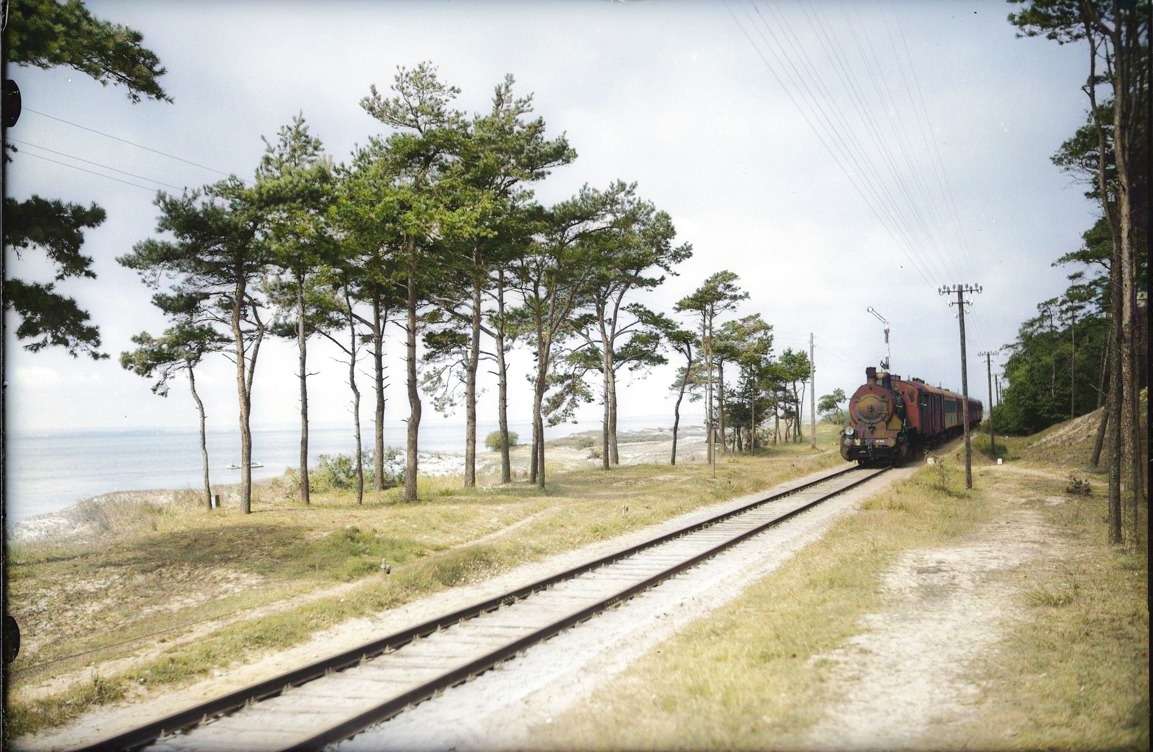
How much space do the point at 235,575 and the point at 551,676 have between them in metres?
8.40

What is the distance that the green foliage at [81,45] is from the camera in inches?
295

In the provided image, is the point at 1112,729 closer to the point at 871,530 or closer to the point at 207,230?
the point at 871,530

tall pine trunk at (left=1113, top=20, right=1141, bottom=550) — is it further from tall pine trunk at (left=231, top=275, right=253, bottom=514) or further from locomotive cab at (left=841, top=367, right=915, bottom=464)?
tall pine trunk at (left=231, top=275, right=253, bottom=514)

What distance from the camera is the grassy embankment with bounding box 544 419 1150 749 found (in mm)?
5418

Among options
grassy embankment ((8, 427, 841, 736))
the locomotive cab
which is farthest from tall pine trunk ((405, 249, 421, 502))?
the locomotive cab

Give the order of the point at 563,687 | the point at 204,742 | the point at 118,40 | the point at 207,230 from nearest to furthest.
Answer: the point at 204,742 < the point at 563,687 < the point at 118,40 < the point at 207,230

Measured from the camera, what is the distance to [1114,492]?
14039 millimetres

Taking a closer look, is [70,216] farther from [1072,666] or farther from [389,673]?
[1072,666]

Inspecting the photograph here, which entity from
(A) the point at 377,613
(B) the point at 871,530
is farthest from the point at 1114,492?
(A) the point at 377,613

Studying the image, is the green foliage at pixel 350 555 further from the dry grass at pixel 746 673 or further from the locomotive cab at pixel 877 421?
the locomotive cab at pixel 877 421

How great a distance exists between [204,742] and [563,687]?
10.1ft

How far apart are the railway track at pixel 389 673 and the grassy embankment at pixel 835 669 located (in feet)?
4.92

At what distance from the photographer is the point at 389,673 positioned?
7359mm

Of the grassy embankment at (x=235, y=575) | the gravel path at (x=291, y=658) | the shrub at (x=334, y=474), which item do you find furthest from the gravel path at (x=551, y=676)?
the shrub at (x=334, y=474)
